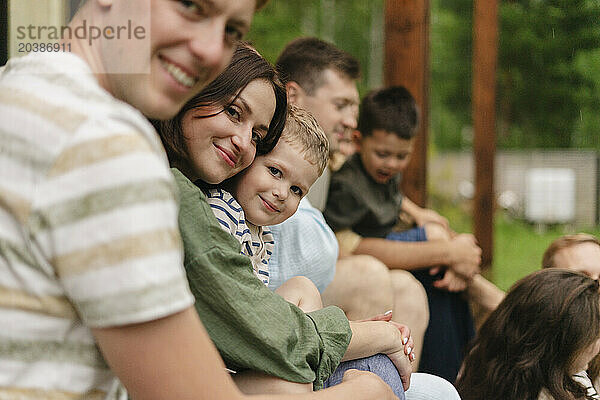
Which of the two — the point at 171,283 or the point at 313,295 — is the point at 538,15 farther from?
the point at 171,283

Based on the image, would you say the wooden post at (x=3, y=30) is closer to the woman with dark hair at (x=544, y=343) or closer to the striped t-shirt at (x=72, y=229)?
the striped t-shirt at (x=72, y=229)

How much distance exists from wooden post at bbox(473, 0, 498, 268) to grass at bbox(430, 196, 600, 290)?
68cm

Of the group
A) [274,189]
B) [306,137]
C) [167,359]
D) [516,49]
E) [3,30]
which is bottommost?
[167,359]

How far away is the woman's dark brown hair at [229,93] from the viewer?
156cm

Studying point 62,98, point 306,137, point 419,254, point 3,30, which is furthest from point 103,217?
point 419,254

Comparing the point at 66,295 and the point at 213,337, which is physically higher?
the point at 66,295

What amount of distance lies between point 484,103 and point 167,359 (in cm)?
358

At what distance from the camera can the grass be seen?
16.5ft

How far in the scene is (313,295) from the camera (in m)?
1.69

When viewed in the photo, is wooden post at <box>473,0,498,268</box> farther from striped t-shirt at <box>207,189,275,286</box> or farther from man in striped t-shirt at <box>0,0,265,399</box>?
man in striped t-shirt at <box>0,0,265,399</box>

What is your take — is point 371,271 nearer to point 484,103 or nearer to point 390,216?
point 390,216

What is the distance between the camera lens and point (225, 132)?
1.62 meters

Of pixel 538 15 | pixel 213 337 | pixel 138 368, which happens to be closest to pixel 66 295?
pixel 138 368

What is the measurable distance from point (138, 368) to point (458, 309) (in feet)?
7.97
